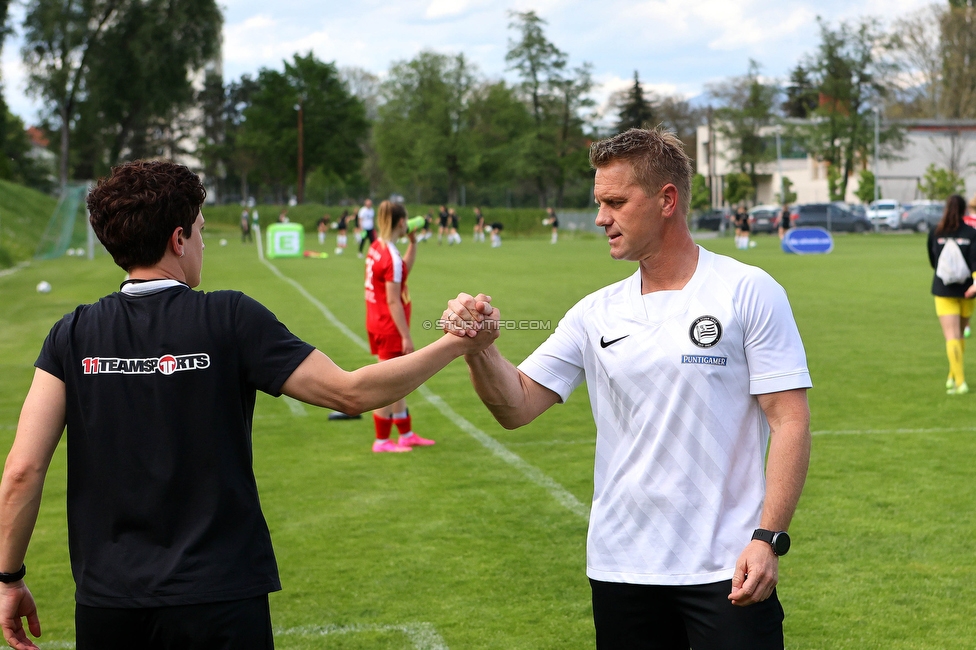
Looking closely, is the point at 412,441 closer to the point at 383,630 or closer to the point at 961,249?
the point at 383,630

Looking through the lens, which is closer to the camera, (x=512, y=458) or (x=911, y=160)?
(x=512, y=458)

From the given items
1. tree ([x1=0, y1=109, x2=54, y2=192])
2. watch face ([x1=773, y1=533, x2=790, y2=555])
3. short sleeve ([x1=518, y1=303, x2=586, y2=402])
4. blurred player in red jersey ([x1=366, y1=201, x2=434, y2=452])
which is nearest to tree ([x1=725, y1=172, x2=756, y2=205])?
tree ([x1=0, y1=109, x2=54, y2=192])

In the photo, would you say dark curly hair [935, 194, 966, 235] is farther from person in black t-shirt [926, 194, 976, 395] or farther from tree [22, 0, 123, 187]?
tree [22, 0, 123, 187]

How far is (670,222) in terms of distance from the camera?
124 inches

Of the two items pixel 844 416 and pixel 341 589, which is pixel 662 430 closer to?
pixel 341 589

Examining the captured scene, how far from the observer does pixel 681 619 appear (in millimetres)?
3062

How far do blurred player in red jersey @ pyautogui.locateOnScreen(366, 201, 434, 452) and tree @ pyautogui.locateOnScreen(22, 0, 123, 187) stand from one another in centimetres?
5754

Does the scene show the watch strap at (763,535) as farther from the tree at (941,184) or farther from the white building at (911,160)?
the white building at (911,160)

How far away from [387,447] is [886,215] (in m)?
60.1

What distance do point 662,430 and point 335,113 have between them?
93065 mm

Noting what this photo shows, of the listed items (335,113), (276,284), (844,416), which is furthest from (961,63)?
(844,416)

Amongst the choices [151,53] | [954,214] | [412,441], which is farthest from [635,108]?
[412,441]

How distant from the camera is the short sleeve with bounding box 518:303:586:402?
11.0ft

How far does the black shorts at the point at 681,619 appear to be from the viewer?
287 cm
